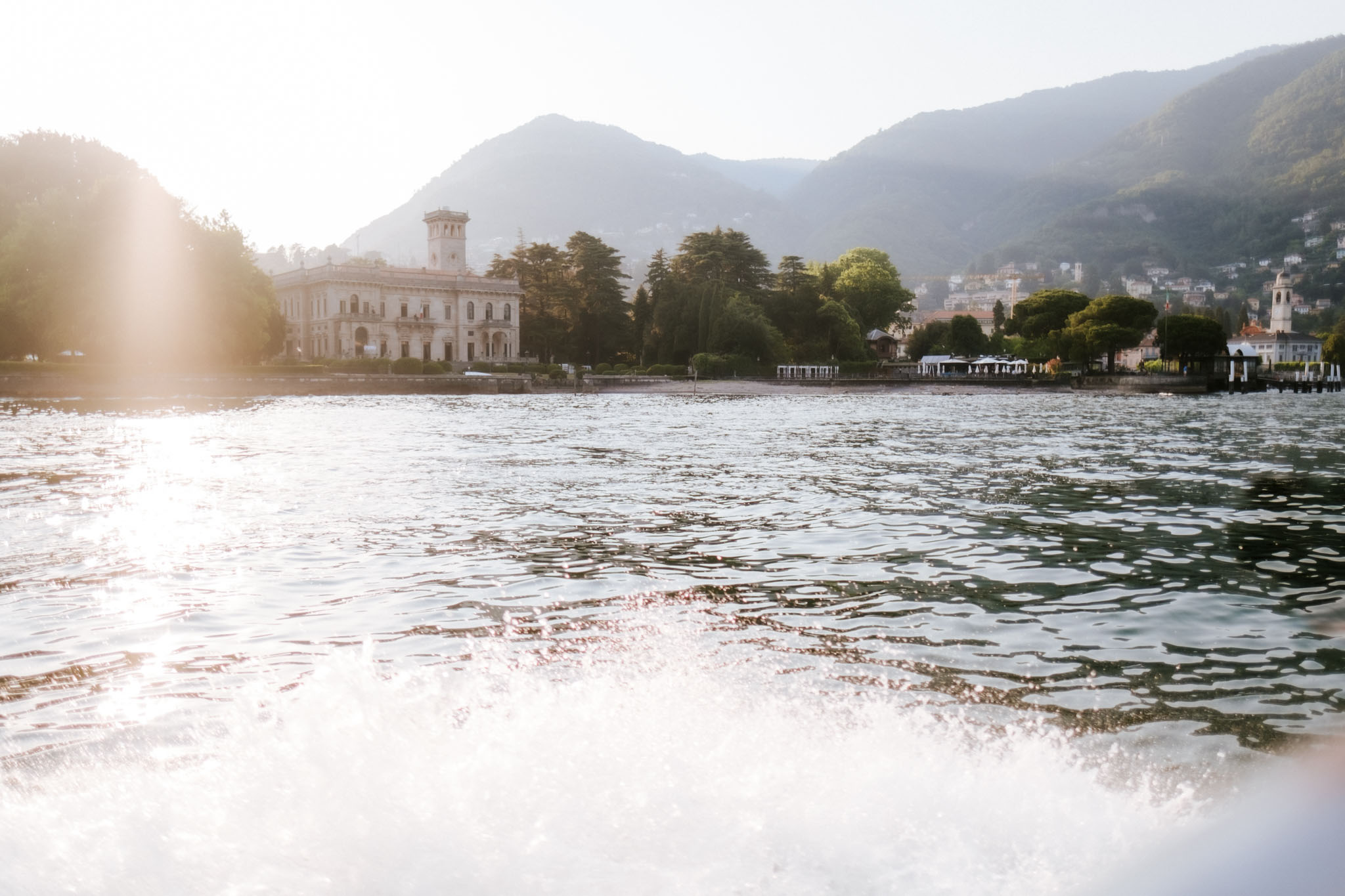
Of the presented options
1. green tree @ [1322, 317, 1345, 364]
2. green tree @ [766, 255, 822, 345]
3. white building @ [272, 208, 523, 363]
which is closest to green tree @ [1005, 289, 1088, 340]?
green tree @ [766, 255, 822, 345]

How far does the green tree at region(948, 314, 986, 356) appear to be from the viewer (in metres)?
121

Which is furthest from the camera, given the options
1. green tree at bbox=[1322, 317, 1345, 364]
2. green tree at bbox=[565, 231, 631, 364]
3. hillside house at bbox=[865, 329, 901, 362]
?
hillside house at bbox=[865, 329, 901, 362]

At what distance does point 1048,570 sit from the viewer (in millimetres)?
9445

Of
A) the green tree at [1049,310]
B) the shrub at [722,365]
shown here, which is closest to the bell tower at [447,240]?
the shrub at [722,365]

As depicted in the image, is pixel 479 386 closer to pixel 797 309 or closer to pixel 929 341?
pixel 797 309

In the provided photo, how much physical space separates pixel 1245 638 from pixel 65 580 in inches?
383

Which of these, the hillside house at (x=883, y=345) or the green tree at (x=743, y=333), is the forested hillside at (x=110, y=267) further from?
the hillside house at (x=883, y=345)

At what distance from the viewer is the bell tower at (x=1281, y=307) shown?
14138 centimetres

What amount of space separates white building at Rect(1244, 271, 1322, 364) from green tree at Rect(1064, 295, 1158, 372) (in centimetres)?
5969

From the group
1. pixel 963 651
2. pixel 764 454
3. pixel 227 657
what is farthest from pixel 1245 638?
pixel 764 454

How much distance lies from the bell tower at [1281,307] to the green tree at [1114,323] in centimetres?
6052

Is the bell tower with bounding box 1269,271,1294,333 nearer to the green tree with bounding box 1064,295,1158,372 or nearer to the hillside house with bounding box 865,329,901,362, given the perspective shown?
the green tree with bounding box 1064,295,1158,372

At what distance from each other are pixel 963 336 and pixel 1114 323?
2866cm

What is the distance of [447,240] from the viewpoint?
4272 inches
